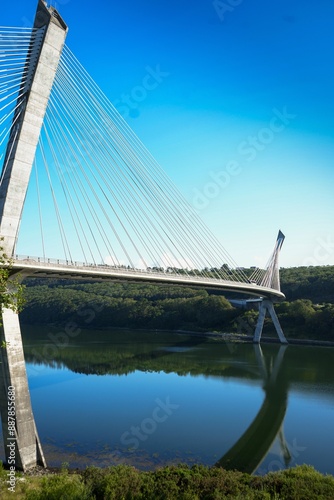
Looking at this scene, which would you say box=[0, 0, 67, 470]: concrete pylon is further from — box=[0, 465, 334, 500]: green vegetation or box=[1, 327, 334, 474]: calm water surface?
box=[0, 465, 334, 500]: green vegetation

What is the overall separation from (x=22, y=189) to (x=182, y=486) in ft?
28.1

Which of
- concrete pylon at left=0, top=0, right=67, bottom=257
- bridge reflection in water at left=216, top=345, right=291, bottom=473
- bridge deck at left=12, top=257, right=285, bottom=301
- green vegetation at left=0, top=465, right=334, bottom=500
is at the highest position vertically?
concrete pylon at left=0, top=0, right=67, bottom=257

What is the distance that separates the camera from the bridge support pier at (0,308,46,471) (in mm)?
10391

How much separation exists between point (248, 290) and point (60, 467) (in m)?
24.3

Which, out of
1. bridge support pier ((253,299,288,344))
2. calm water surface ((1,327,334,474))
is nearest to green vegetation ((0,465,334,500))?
calm water surface ((1,327,334,474))

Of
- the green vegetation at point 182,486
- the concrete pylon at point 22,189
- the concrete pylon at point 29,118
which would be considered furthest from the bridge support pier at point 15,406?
the concrete pylon at point 29,118

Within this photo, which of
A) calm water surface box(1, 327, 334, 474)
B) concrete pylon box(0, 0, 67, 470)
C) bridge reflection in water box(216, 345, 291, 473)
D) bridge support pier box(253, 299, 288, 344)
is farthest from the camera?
bridge support pier box(253, 299, 288, 344)

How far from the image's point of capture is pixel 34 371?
2455cm

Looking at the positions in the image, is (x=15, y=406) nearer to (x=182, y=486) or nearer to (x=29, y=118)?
(x=182, y=486)

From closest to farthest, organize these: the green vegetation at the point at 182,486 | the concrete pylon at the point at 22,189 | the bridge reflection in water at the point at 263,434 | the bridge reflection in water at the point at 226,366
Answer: the green vegetation at the point at 182,486 < the concrete pylon at the point at 22,189 < the bridge reflection in water at the point at 263,434 < the bridge reflection in water at the point at 226,366

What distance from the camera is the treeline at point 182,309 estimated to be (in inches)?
1574

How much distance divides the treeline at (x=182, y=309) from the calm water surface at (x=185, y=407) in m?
7.74

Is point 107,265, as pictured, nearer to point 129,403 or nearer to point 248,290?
point 129,403

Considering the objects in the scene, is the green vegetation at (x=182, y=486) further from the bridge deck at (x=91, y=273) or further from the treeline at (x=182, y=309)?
the treeline at (x=182, y=309)
